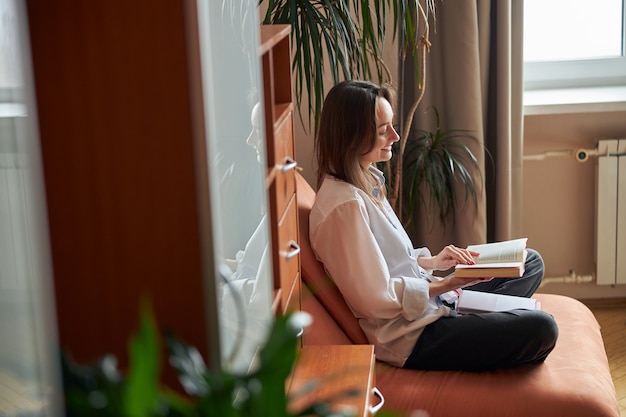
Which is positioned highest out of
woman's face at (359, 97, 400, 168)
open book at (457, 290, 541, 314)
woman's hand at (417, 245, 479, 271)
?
woman's face at (359, 97, 400, 168)

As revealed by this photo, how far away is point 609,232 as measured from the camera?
3.60m

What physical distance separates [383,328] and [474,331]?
24cm

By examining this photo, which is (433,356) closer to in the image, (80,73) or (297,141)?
(297,141)

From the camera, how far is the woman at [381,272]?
236 centimetres

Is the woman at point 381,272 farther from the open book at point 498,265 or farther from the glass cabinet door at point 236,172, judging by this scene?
the glass cabinet door at point 236,172

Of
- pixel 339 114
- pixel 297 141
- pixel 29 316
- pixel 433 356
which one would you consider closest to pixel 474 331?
pixel 433 356

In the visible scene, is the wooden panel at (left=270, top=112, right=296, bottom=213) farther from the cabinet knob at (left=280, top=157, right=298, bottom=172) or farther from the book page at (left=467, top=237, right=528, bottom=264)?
the book page at (left=467, top=237, right=528, bottom=264)

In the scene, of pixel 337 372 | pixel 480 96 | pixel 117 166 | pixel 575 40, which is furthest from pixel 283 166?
pixel 575 40

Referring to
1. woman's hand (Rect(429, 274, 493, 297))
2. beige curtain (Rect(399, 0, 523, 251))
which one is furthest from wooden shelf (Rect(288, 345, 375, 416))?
beige curtain (Rect(399, 0, 523, 251))

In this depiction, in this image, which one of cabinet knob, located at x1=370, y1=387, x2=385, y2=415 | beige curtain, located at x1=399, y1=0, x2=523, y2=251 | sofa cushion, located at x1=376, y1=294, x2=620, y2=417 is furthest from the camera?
beige curtain, located at x1=399, y1=0, x2=523, y2=251

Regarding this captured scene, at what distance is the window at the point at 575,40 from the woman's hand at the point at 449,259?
4.59ft

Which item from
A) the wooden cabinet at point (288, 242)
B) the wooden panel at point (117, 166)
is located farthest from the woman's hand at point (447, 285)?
the wooden panel at point (117, 166)

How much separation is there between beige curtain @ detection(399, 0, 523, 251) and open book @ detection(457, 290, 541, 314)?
2.59 feet

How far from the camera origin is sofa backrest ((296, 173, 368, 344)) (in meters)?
2.40
